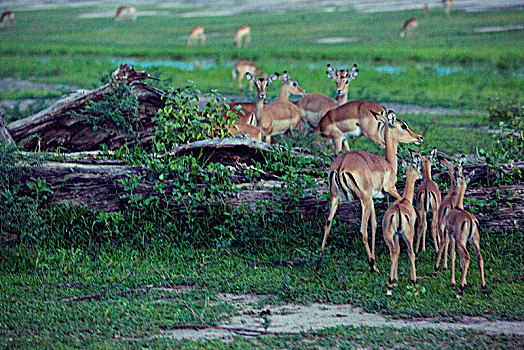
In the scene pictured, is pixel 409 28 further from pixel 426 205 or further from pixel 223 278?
pixel 223 278

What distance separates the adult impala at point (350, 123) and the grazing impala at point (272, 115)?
76cm

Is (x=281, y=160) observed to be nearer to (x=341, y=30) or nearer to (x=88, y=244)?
A: (x=88, y=244)

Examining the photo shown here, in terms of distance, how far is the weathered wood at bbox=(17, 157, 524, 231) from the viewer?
6578 mm

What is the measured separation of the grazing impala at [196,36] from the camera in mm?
33656

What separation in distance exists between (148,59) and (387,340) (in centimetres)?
2392

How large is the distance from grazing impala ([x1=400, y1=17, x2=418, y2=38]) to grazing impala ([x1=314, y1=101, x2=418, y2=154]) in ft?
79.7

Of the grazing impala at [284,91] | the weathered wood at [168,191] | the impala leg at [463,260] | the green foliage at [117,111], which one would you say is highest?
the green foliage at [117,111]

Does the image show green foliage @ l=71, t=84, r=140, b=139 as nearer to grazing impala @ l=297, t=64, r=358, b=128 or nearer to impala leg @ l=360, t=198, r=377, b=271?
impala leg @ l=360, t=198, r=377, b=271

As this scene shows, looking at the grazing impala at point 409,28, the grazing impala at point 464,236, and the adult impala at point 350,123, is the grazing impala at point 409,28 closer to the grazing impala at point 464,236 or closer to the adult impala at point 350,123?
the adult impala at point 350,123

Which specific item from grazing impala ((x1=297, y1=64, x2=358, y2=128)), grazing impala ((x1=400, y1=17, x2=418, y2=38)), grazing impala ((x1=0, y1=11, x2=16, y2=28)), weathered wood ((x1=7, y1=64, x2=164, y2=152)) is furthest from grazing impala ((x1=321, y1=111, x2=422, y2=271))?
grazing impala ((x1=0, y1=11, x2=16, y2=28))

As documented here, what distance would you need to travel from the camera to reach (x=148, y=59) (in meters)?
27.5

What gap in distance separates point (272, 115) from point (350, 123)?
1.21 meters

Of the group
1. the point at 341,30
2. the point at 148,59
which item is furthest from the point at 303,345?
the point at 341,30

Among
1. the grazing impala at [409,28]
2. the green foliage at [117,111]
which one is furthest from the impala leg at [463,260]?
the grazing impala at [409,28]
